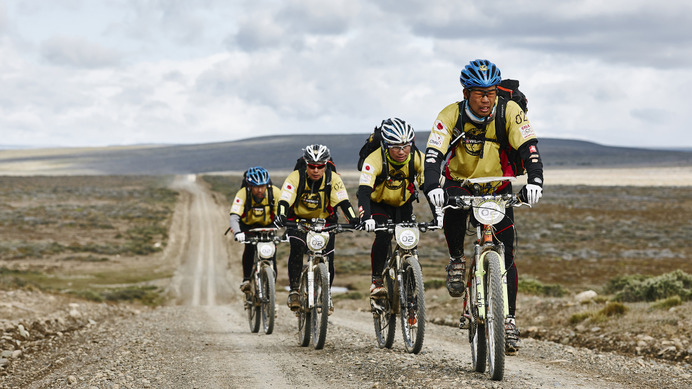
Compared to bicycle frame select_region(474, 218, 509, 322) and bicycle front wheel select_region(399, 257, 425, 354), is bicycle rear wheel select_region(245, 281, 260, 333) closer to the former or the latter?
bicycle front wheel select_region(399, 257, 425, 354)

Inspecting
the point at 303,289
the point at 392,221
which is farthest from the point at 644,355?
the point at 303,289

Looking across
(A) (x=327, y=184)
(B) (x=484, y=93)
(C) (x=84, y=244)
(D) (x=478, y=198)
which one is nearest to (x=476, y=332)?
(D) (x=478, y=198)

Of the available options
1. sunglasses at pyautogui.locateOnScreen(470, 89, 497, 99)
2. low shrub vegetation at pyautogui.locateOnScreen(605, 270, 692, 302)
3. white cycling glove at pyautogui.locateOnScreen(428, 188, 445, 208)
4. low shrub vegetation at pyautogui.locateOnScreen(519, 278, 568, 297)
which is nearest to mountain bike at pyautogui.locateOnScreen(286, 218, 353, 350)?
white cycling glove at pyautogui.locateOnScreen(428, 188, 445, 208)

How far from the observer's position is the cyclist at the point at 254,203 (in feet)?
43.0

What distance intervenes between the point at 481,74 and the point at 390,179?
2873 mm

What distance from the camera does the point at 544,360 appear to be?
961 centimetres

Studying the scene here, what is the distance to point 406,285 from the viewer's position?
9.42 meters

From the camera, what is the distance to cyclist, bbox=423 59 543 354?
276 inches

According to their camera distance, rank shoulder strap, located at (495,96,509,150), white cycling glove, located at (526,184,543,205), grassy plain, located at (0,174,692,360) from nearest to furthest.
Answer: white cycling glove, located at (526,184,543,205), shoulder strap, located at (495,96,509,150), grassy plain, located at (0,174,692,360)

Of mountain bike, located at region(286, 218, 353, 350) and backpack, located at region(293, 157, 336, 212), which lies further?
backpack, located at region(293, 157, 336, 212)

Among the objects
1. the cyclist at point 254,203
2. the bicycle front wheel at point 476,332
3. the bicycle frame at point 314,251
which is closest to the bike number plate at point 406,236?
the bicycle frame at point 314,251

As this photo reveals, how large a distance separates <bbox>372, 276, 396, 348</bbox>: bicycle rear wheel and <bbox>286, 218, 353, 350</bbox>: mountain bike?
2.46ft

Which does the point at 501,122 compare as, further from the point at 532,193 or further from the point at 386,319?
the point at 386,319

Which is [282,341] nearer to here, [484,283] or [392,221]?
[392,221]
